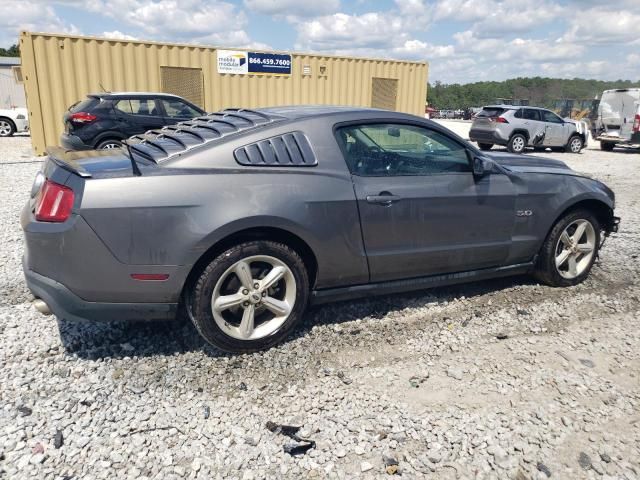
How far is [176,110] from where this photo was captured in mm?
10867

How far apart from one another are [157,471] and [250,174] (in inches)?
66.6

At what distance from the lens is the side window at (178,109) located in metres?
10.8

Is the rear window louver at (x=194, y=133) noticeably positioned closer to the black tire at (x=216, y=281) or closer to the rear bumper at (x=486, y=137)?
the black tire at (x=216, y=281)

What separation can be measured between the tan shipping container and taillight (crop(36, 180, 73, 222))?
36.6 feet

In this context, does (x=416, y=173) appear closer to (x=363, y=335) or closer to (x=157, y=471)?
(x=363, y=335)

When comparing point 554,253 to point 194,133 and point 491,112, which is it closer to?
point 194,133

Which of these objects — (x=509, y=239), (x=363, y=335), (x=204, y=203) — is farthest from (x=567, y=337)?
(x=204, y=203)

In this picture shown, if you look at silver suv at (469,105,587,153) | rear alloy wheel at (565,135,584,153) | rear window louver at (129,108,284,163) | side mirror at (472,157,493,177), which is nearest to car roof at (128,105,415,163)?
rear window louver at (129,108,284,163)

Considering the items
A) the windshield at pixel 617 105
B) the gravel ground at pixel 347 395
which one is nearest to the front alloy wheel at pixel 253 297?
the gravel ground at pixel 347 395

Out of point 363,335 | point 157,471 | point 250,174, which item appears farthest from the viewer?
point 363,335

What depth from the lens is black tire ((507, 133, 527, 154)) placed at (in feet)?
53.9

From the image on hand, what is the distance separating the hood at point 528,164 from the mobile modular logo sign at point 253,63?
1166 cm

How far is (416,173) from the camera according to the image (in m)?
3.66

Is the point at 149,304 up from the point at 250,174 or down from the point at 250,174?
down
